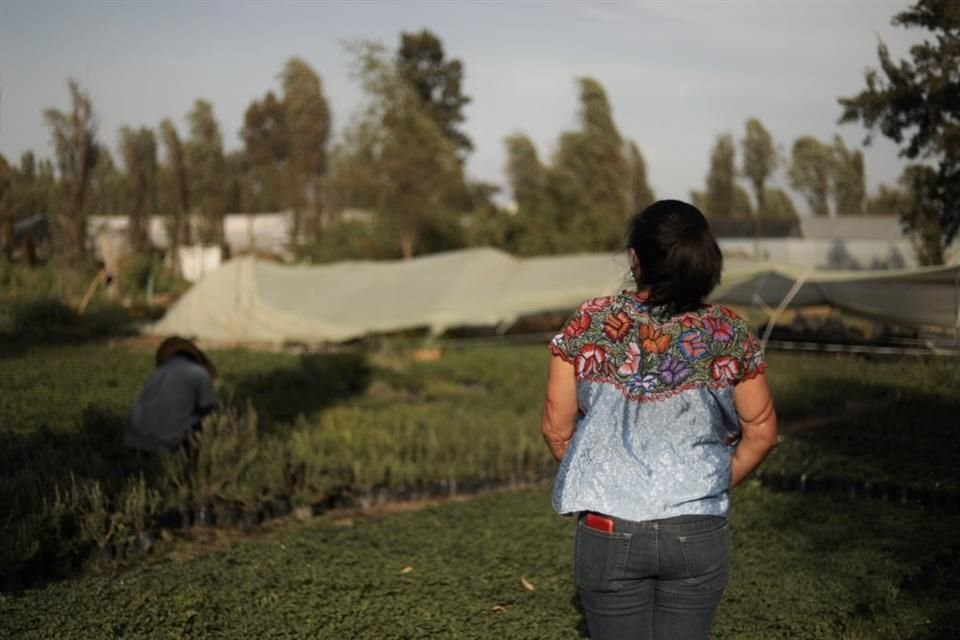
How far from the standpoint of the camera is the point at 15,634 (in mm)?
4008

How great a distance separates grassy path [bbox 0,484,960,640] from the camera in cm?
423

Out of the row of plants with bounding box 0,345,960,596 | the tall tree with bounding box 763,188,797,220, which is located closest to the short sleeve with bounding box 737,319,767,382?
the row of plants with bounding box 0,345,960,596

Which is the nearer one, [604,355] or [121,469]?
[604,355]

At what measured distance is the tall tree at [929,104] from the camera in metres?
9.00

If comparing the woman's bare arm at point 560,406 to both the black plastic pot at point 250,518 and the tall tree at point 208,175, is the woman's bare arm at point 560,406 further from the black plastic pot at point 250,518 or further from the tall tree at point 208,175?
the tall tree at point 208,175

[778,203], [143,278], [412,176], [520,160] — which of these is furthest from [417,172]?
[778,203]

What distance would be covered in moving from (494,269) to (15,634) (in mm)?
12770

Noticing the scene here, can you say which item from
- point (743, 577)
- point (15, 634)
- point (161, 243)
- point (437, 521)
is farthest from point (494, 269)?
point (161, 243)

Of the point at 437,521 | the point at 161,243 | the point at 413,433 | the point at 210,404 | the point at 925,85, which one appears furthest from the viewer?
the point at 161,243

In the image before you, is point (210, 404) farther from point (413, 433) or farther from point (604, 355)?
point (604, 355)

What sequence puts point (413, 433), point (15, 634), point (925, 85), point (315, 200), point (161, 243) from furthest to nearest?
1. point (161, 243)
2. point (315, 200)
3. point (925, 85)
4. point (413, 433)
5. point (15, 634)

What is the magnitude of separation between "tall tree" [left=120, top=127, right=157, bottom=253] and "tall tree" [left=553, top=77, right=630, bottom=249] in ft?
48.8

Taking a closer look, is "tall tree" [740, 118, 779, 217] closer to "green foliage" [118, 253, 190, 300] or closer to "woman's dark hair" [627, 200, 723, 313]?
"green foliage" [118, 253, 190, 300]

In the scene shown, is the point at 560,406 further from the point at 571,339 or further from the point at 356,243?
the point at 356,243
